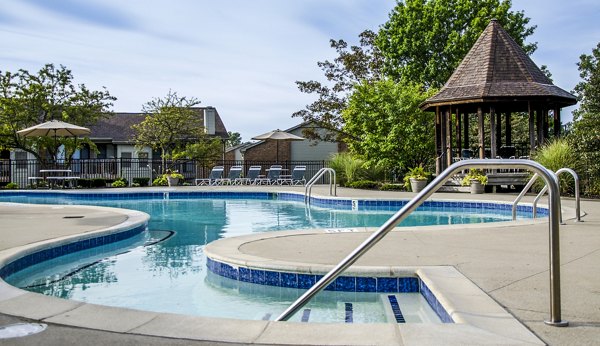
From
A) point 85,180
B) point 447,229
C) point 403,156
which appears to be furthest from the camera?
point 85,180

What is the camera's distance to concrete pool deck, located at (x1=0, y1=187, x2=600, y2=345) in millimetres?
3068

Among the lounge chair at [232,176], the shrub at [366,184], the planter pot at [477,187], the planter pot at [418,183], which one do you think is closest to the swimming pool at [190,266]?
the planter pot at [477,187]

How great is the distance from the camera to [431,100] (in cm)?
1964

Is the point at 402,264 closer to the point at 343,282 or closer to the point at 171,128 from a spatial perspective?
the point at 343,282

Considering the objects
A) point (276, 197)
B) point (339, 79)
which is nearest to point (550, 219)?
point (276, 197)

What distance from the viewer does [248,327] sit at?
3246 mm

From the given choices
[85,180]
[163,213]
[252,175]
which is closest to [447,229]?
[163,213]

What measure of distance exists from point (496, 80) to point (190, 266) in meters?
15.6

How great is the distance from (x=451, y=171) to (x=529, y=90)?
658 inches

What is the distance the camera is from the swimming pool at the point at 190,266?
5.23 m

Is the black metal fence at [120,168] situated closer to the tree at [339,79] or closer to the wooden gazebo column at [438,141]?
the tree at [339,79]

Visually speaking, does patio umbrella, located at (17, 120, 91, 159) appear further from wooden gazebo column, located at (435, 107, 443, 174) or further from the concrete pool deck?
wooden gazebo column, located at (435, 107, 443, 174)

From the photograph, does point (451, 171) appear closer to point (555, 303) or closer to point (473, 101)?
point (555, 303)

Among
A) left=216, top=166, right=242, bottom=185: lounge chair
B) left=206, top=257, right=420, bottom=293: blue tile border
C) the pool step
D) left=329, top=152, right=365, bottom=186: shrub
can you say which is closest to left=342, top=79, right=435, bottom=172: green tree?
left=329, top=152, right=365, bottom=186: shrub
